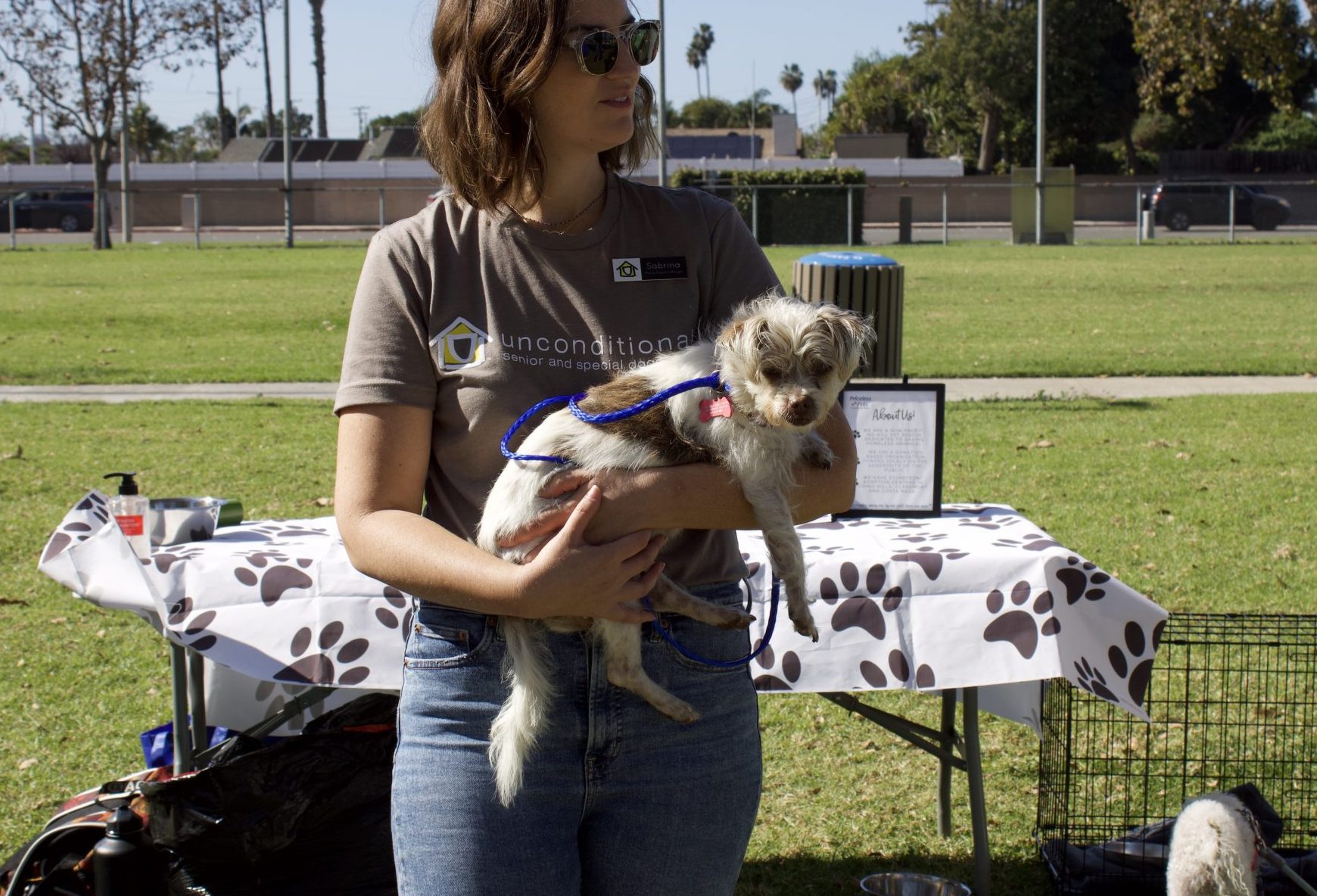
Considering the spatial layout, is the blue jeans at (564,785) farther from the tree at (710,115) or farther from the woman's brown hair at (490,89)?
the tree at (710,115)

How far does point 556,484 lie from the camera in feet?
7.09

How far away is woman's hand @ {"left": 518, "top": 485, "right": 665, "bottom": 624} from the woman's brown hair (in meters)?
0.59

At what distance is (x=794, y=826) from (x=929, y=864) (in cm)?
53

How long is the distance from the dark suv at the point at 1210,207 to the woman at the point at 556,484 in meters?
43.4

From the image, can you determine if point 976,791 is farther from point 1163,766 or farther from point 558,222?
point 558,222

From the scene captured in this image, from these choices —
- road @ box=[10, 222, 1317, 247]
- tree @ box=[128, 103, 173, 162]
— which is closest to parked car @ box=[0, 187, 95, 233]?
road @ box=[10, 222, 1317, 247]

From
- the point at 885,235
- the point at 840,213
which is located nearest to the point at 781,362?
the point at 840,213

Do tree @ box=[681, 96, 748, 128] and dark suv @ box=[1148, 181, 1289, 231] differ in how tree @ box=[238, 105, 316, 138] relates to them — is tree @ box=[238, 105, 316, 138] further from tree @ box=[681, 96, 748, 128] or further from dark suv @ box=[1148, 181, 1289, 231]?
dark suv @ box=[1148, 181, 1289, 231]

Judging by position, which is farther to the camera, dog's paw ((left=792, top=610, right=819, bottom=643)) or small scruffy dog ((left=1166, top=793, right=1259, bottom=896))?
small scruffy dog ((left=1166, top=793, right=1259, bottom=896))

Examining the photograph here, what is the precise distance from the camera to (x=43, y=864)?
139 inches

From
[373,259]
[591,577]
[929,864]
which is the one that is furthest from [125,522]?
[929,864]

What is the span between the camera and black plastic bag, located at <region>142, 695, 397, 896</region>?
3.38 meters

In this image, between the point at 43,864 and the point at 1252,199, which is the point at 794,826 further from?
the point at 1252,199

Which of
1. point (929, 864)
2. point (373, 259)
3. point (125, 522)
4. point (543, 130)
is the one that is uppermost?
point (543, 130)
